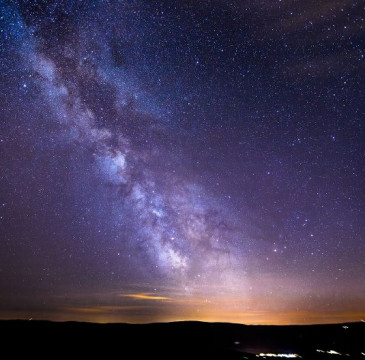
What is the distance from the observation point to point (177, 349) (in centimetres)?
2908

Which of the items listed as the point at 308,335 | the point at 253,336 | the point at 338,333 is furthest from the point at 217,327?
the point at 338,333

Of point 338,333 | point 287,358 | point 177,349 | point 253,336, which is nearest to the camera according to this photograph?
point 287,358

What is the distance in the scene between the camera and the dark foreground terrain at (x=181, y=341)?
79.5ft

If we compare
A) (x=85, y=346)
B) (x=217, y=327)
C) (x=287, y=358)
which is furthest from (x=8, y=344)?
(x=217, y=327)

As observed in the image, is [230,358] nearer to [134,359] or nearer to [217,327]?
[134,359]

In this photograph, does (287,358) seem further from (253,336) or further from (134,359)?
(253,336)

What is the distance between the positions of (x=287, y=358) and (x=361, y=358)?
5.38 m

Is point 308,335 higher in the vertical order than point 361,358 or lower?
higher

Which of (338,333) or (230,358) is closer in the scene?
(230,358)

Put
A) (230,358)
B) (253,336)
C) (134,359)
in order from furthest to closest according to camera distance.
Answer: (253,336) < (230,358) < (134,359)

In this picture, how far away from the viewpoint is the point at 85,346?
2555 cm

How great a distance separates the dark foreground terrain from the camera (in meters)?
24.2

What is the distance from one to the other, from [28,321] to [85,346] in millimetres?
20360

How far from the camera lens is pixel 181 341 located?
118 ft
